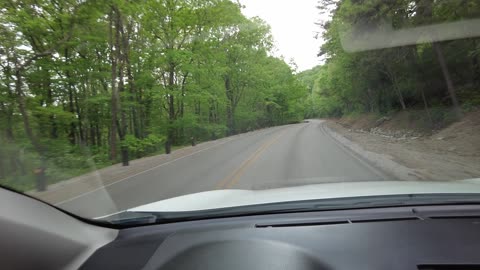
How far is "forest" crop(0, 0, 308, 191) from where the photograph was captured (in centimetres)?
1252

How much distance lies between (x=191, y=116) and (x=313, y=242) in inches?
949

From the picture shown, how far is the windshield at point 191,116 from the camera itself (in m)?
7.80

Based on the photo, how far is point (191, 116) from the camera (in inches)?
1007

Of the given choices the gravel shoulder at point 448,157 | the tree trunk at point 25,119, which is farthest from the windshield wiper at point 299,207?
the tree trunk at point 25,119

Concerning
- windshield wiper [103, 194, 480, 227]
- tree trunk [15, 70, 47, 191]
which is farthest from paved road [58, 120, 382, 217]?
tree trunk [15, 70, 47, 191]

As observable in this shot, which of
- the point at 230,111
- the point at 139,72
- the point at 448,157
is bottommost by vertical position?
the point at 448,157

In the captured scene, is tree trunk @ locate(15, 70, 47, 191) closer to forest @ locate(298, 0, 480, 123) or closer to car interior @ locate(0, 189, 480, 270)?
car interior @ locate(0, 189, 480, 270)

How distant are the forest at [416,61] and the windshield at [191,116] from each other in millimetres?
121

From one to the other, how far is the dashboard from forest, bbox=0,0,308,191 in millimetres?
8608

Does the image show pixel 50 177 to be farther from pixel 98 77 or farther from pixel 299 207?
pixel 299 207

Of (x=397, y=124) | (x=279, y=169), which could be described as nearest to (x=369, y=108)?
(x=397, y=124)

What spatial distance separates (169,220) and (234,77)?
40.2 m

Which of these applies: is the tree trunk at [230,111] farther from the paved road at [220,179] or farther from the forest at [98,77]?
the paved road at [220,179]

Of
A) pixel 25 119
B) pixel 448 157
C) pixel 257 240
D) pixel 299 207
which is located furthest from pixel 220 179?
pixel 25 119
